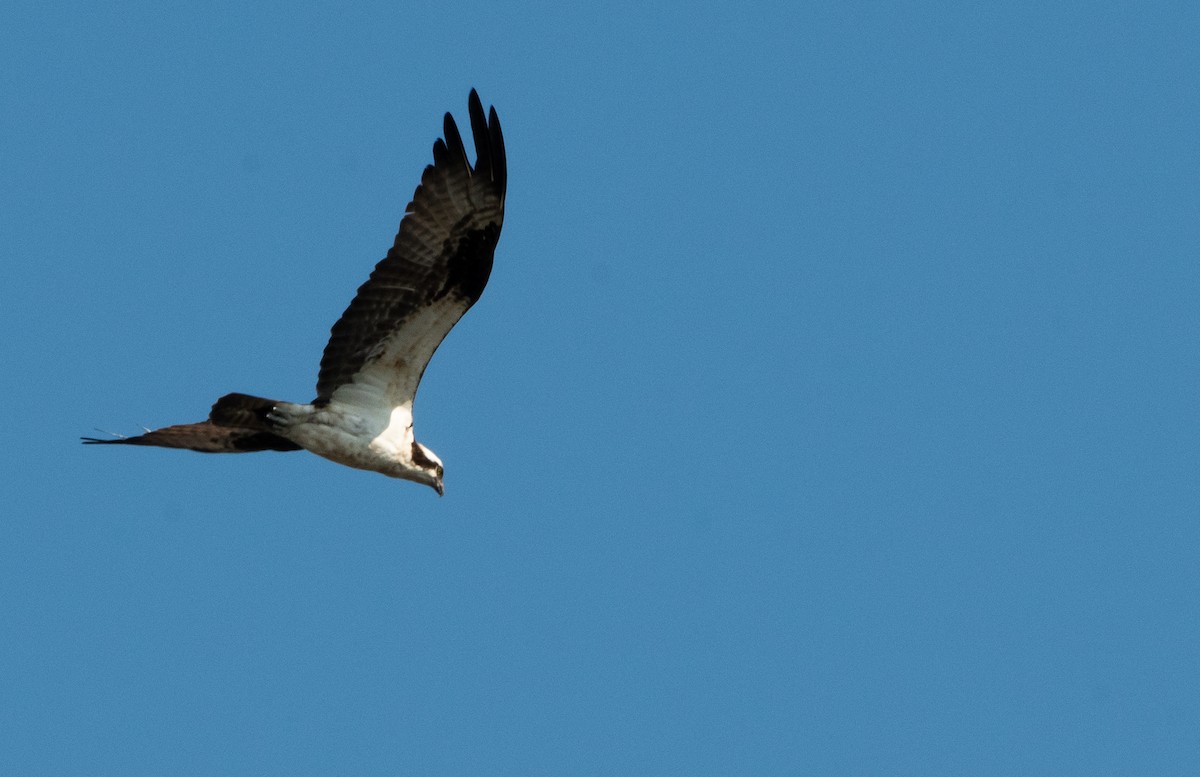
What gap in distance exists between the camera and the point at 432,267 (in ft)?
65.2

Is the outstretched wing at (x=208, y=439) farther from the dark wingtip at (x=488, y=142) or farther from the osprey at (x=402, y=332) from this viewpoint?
the dark wingtip at (x=488, y=142)

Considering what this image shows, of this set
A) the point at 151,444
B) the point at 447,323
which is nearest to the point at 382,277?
the point at 447,323

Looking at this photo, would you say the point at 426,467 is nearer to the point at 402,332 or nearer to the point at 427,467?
the point at 427,467

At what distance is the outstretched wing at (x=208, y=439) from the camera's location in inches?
811

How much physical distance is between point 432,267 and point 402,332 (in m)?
0.65

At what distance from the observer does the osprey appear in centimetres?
1972

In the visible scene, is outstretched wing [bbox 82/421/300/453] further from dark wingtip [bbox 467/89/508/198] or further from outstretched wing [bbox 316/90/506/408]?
dark wingtip [bbox 467/89/508/198]

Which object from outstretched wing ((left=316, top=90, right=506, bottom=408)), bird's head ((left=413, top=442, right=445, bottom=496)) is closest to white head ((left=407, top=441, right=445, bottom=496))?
bird's head ((left=413, top=442, right=445, bottom=496))

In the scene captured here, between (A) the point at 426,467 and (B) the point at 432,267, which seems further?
(A) the point at 426,467

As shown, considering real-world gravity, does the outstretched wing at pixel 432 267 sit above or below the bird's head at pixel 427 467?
above

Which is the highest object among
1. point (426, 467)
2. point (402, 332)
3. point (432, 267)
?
point (432, 267)

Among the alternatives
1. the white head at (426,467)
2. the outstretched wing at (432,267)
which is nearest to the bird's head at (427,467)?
the white head at (426,467)

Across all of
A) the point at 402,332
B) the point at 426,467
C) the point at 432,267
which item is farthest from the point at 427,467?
the point at 432,267

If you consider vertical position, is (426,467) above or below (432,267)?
below
